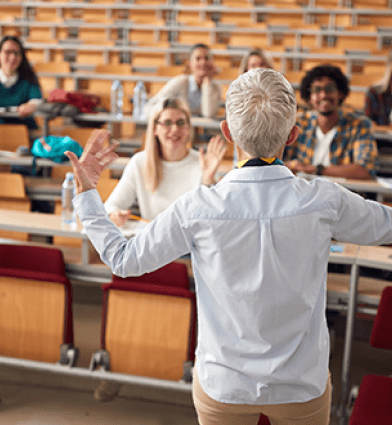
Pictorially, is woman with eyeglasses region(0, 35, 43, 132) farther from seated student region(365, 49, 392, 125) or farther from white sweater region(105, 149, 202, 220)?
seated student region(365, 49, 392, 125)

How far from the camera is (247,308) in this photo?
35.2 inches

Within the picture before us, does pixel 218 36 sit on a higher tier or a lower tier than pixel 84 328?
higher

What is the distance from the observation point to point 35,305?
1.90 m

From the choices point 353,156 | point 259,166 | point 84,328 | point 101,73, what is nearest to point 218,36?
point 101,73

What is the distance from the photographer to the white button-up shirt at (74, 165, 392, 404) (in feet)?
2.85

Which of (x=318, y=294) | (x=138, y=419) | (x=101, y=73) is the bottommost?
(x=138, y=419)

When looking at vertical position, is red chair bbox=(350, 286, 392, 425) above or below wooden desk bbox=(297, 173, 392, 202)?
below

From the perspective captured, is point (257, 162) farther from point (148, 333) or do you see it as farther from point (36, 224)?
point (36, 224)

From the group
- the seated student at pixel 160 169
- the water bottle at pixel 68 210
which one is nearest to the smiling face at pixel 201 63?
the seated student at pixel 160 169

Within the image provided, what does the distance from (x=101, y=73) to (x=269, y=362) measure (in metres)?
5.74

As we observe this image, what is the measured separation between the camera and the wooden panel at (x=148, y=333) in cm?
180

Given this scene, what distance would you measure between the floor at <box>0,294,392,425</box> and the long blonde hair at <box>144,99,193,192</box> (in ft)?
2.62

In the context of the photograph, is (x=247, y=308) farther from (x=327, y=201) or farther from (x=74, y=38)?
(x=74, y=38)

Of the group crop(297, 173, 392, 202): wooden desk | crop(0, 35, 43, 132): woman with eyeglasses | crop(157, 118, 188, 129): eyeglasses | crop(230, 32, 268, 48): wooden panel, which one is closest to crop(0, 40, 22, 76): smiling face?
crop(0, 35, 43, 132): woman with eyeglasses
